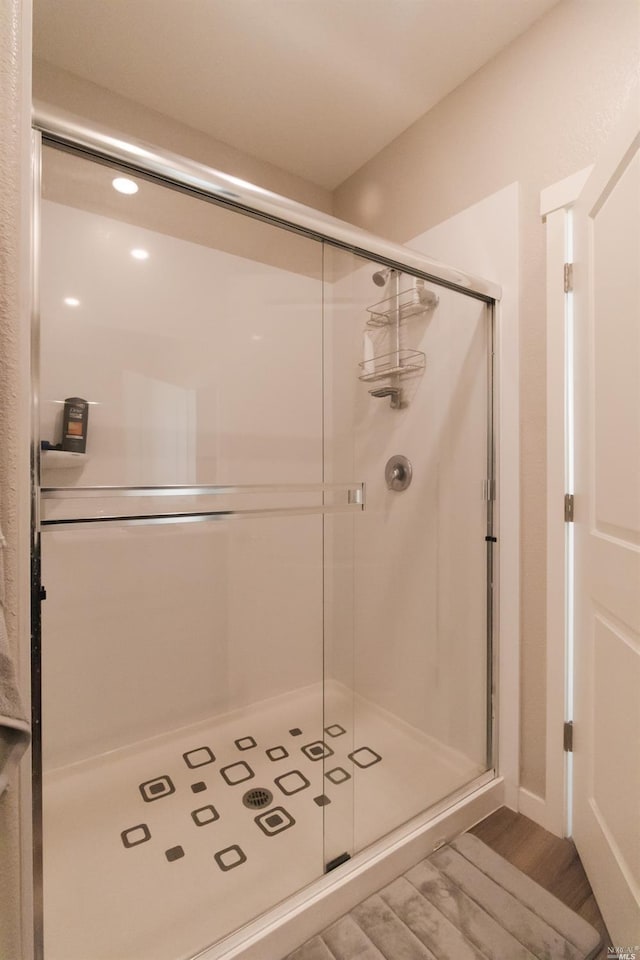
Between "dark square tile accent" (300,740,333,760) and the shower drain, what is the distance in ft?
0.67

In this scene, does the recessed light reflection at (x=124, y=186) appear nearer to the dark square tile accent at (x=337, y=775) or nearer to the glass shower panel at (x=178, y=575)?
the glass shower panel at (x=178, y=575)

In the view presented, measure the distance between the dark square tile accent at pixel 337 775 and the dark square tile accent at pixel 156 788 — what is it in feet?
1.72

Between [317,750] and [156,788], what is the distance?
563 millimetres

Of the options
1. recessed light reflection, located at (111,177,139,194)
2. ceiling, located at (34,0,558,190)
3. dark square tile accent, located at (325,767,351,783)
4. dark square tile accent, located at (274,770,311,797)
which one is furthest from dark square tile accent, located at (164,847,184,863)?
ceiling, located at (34,0,558,190)

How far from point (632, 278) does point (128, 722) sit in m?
2.10

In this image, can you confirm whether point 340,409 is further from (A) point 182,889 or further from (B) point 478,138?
(A) point 182,889

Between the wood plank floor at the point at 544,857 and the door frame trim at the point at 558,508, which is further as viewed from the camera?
the door frame trim at the point at 558,508

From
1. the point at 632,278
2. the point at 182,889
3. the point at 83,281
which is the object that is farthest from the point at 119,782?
the point at 632,278

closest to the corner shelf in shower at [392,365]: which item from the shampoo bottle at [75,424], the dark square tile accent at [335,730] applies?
the shampoo bottle at [75,424]

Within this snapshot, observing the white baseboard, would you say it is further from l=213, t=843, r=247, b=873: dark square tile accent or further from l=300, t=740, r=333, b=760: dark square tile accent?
l=213, t=843, r=247, b=873: dark square tile accent

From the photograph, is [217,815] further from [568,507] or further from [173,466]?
[568,507]

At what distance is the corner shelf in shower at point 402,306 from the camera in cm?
158

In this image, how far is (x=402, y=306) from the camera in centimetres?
160

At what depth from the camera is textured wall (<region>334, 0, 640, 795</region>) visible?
51.0 inches
